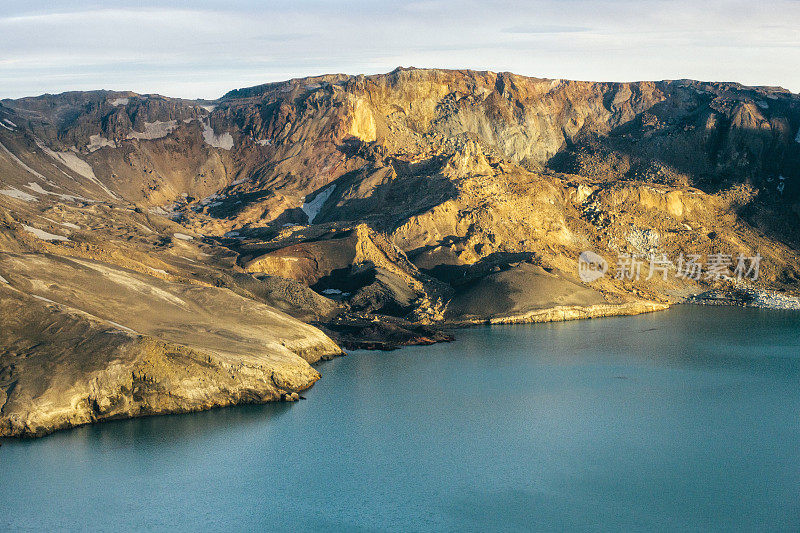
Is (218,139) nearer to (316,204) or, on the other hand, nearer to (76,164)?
(76,164)

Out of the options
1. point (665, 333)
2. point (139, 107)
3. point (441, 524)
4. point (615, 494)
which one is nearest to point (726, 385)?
point (665, 333)

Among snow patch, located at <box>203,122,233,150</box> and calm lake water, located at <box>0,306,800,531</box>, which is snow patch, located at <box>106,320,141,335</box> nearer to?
calm lake water, located at <box>0,306,800,531</box>

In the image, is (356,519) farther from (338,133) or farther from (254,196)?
(338,133)

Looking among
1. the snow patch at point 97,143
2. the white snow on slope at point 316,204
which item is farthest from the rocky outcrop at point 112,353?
the snow patch at point 97,143

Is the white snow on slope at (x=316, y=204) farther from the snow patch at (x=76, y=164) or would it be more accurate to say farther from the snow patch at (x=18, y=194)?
the snow patch at (x=18, y=194)

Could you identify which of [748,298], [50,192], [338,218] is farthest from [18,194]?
[748,298]
